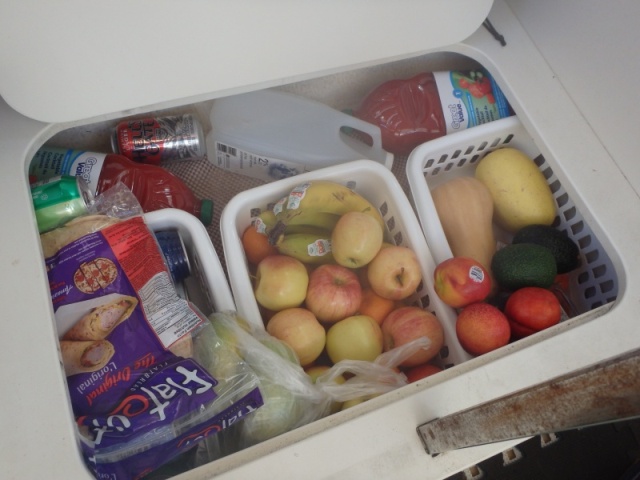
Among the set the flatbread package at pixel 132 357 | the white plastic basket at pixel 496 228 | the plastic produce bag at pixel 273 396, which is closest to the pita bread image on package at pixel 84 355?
the flatbread package at pixel 132 357

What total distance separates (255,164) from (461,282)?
0.46 metres

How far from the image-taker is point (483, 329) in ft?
2.36

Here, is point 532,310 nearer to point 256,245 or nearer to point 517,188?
point 517,188

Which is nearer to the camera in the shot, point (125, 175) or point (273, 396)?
point (273, 396)

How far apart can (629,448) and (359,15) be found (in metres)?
1.25

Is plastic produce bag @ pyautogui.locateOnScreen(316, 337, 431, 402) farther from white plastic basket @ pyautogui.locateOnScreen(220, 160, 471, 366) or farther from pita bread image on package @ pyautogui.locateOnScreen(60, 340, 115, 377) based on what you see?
pita bread image on package @ pyautogui.locateOnScreen(60, 340, 115, 377)

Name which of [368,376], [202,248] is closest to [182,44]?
[202,248]

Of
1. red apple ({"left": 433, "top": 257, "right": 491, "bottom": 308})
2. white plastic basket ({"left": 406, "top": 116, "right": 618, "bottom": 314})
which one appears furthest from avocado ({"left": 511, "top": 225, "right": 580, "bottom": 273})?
red apple ({"left": 433, "top": 257, "right": 491, "bottom": 308})

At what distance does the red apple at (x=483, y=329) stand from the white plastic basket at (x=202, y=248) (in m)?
0.33

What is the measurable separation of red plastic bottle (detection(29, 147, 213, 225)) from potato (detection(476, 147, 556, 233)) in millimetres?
492

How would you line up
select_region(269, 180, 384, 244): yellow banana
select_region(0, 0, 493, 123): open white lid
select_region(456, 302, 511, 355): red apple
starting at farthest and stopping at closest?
select_region(269, 180, 384, 244): yellow banana
select_region(456, 302, 511, 355): red apple
select_region(0, 0, 493, 123): open white lid

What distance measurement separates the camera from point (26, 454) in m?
0.54

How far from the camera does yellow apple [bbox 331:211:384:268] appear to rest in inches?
31.5

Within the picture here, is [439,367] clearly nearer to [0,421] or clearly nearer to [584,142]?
[584,142]
